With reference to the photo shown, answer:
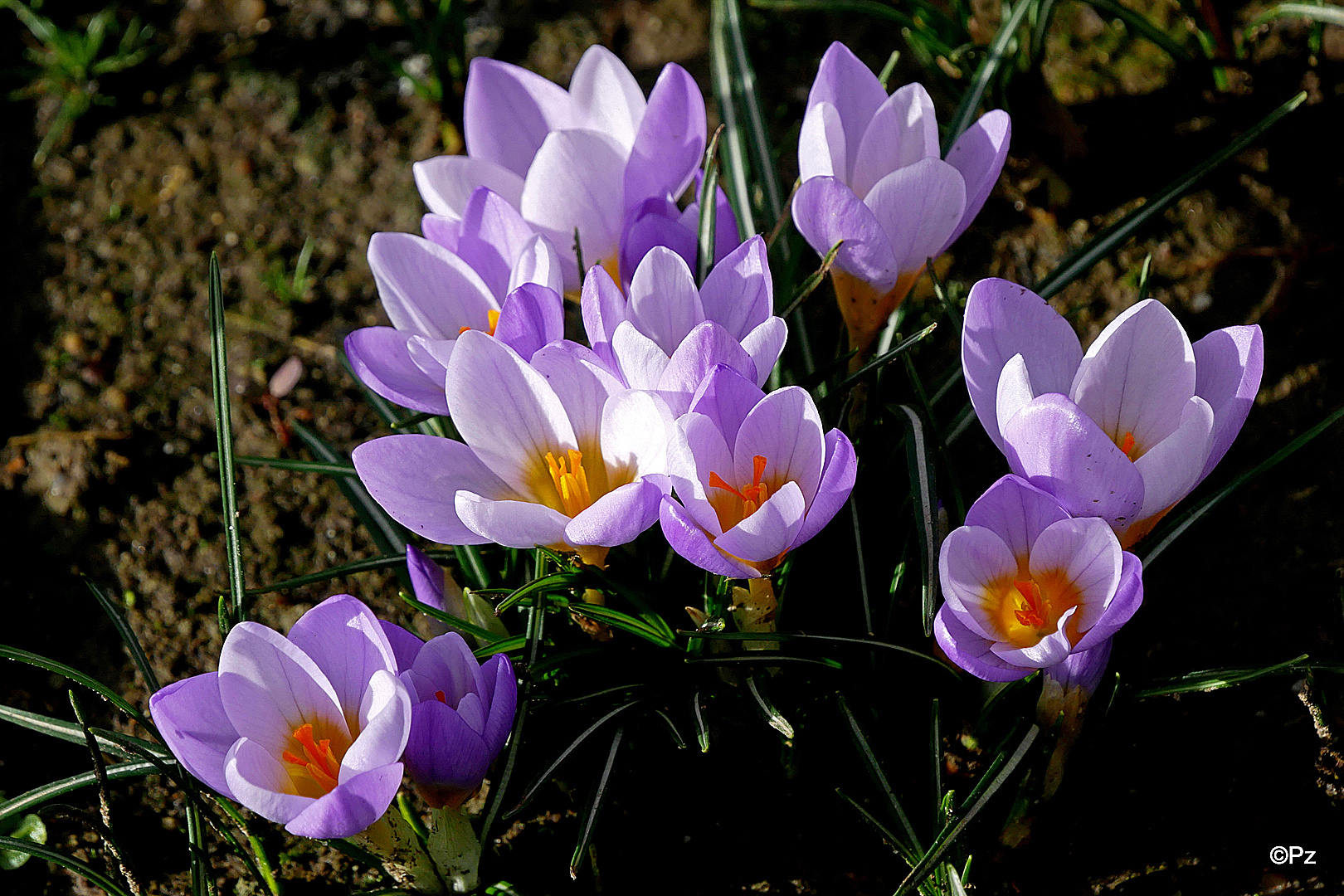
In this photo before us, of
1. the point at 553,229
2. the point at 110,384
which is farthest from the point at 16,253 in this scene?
the point at 553,229

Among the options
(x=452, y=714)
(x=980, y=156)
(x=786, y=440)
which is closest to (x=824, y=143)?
(x=980, y=156)

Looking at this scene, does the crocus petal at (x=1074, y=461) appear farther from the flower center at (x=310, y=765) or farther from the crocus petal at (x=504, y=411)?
the flower center at (x=310, y=765)

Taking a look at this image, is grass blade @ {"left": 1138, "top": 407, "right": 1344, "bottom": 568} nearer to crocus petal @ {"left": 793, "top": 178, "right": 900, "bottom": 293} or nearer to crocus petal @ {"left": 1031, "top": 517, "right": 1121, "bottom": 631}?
crocus petal @ {"left": 1031, "top": 517, "right": 1121, "bottom": 631}

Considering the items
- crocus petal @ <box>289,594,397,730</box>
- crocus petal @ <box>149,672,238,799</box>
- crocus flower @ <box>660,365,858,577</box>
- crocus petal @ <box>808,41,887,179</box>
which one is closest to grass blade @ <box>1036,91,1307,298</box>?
crocus petal @ <box>808,41,887,179</box>

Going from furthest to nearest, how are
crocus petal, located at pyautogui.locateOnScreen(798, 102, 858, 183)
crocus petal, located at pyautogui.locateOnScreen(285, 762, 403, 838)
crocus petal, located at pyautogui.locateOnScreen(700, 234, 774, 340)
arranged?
crocus petal, located at pyautogui.locateOnScreen(798, 102, 858, 183) < crocus petal, located at pyautogui.locateOnScreen(700, 234, 774, 340) < crocus petal, located at pyautogui.locateOnScreen(285, 762, 403, 838)

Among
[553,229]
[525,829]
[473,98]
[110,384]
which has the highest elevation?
[473,98]

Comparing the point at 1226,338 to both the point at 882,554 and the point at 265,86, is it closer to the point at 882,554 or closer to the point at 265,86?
the point at 882,554
